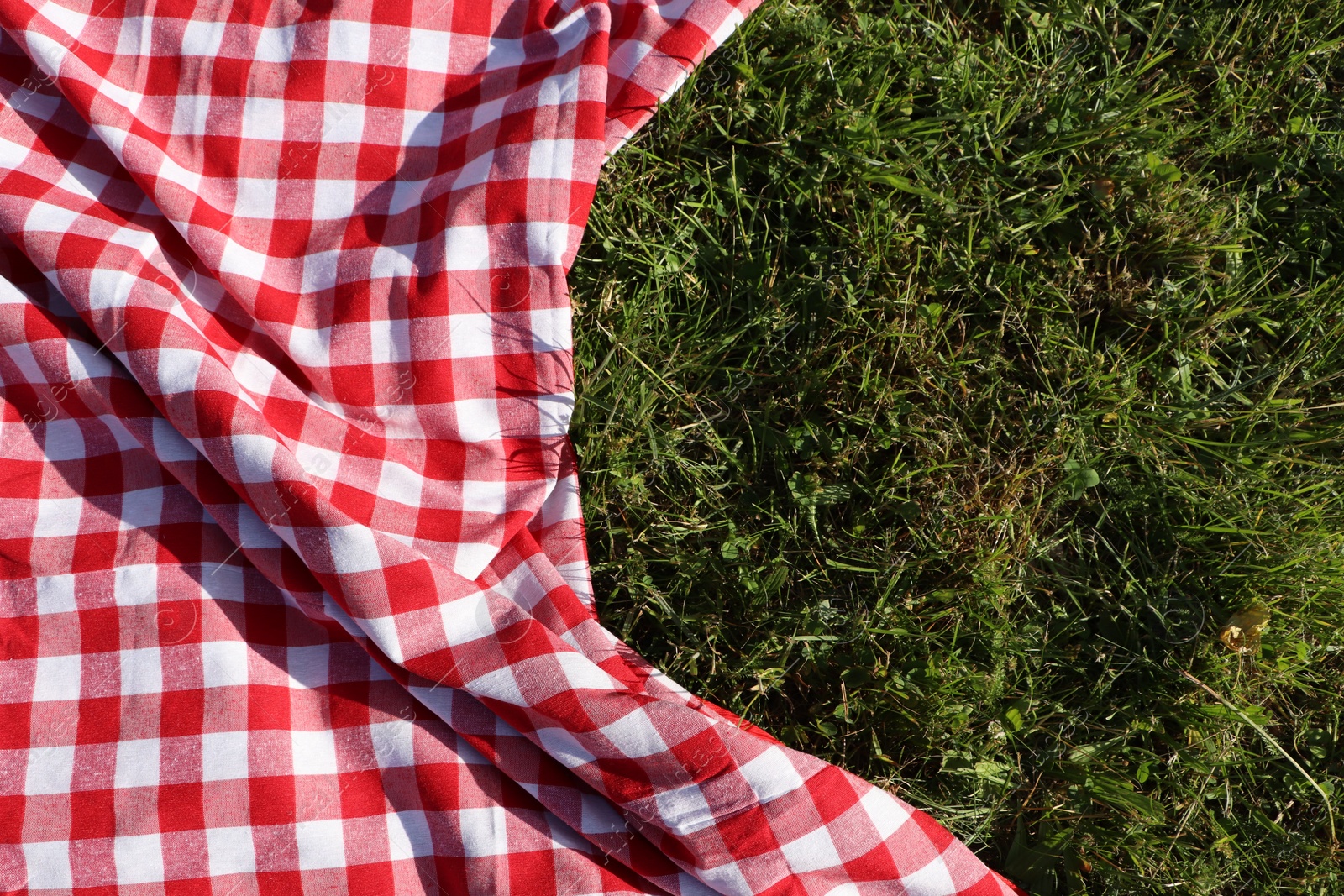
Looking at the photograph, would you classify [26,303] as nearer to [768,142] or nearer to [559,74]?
[559,74]

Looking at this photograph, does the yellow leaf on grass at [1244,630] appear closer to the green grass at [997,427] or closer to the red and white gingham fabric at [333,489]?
the green grass at [997,427]

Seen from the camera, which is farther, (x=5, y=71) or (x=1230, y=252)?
(x=1230, y=252)

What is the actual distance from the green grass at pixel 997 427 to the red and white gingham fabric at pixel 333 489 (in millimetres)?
221

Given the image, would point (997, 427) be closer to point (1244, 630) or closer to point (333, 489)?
point (1244, 630)

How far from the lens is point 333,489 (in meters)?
1.98

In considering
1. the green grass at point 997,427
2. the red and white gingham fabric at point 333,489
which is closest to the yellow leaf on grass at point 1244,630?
the green grass at point 997,427

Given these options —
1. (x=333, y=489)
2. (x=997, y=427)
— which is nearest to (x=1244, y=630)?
(x=997, y=427)

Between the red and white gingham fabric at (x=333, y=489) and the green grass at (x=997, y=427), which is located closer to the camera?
the red and white gingham fabric at (x=333, y=489)

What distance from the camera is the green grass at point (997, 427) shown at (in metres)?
2.16

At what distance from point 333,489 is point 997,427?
1.62 metres

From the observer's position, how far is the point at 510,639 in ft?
6.15

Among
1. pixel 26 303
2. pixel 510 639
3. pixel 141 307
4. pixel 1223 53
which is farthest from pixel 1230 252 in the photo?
pixel 26 303

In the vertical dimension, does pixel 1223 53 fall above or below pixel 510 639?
above

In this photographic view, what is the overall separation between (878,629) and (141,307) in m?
1.84
